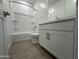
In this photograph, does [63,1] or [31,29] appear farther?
[31,29]

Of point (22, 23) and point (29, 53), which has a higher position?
point (22, 23)

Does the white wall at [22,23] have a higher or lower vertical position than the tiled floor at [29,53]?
higher

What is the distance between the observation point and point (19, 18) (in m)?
3.50

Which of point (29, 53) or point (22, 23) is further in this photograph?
point (22, 23)

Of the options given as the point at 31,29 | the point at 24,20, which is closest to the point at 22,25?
the point at 24,20

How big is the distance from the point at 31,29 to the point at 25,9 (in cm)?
140

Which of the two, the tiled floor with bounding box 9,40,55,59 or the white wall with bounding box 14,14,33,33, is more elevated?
the white wall with bounding box 14,14,33,33

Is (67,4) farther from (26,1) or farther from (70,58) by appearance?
(26,1)

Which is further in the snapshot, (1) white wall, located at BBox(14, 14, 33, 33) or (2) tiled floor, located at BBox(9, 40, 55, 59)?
(1) white wall, located at BBox(14, 14, 33, 33)

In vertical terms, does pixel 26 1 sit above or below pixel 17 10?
above

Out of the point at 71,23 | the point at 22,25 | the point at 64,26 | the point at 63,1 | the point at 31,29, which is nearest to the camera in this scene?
the point at 71,23

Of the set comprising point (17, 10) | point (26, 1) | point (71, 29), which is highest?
point (26, 1)

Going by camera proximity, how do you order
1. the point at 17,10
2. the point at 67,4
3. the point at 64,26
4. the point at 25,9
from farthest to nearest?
the point at 25,9
the point at 17,10
the point at 67,4
the point at 64,26

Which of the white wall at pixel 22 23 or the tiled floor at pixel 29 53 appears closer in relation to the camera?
the tiled floor at pixel 29 53
